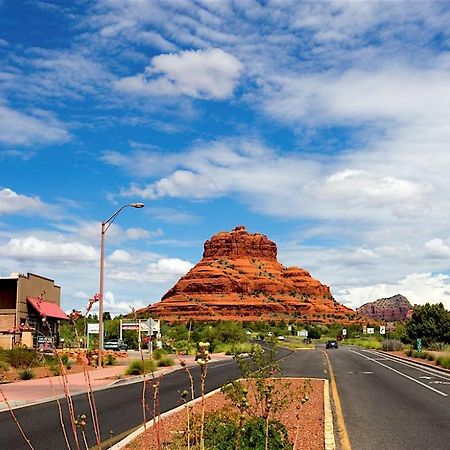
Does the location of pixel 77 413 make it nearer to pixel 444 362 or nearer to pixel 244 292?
pixel 444 362

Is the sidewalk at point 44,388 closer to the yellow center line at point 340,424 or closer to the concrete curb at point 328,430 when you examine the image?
the concrete curb at point 328,430

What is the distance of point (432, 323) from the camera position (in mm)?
53688

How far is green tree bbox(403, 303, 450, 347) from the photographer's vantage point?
53.7m

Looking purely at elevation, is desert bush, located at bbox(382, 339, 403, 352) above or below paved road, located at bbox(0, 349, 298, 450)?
above

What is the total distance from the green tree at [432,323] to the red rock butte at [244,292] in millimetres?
95333

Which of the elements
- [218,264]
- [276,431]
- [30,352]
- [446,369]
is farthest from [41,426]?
[218,264]

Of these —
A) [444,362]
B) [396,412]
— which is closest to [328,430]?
[396,412]

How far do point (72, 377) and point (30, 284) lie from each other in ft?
62.9

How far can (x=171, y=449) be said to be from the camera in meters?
7.69

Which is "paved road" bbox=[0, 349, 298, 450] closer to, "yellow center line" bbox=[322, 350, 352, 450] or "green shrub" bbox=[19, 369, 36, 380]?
"yellow center line" bbox=[322, 350, 352, 450]

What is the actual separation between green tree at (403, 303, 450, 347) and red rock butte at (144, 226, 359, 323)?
95.3 meters

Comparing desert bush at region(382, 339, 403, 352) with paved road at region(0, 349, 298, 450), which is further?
desert bush at region(382, 339, 403, 352)

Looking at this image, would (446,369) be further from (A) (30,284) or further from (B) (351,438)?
(A) (30,284)

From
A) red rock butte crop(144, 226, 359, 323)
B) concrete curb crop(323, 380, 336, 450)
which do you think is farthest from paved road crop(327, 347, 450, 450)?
red rock butte crop(144, 226, 359, 323)
